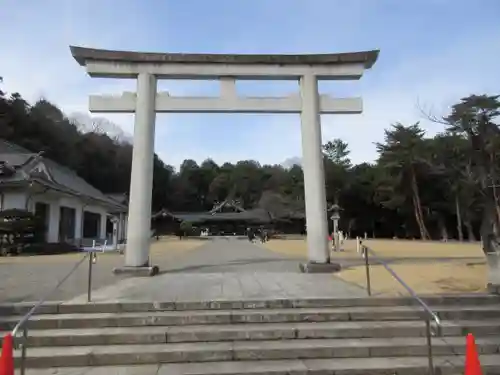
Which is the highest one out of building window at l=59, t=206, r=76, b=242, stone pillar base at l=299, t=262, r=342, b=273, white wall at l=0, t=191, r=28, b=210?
white wall at l=0, t=191, r=28, b=210

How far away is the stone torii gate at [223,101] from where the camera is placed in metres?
10.3

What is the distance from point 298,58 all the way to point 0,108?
4176cm

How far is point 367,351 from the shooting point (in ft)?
16.3

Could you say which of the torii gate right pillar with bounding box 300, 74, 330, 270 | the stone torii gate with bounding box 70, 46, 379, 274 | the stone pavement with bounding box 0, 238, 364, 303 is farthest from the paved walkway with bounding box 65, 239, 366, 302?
the stone torii gate with bounding box 70, 46, 379, 274

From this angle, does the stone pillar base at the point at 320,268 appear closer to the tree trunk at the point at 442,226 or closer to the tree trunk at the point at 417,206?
the tree trunk at the point at 417,206

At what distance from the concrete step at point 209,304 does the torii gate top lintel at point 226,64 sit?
21.6 ft

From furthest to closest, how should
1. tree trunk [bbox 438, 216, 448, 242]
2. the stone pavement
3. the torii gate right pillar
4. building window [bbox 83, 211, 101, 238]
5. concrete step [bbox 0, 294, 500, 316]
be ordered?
1. tree trunk [bbox 438, 216, 448, 242]
2. building window [bbox 83, 211, 101, 238]
3. the torii gate right pillar
4. the stone pavement
5. concrete step [bbox 0, 294, 500, 316]

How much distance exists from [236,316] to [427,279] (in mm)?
5304

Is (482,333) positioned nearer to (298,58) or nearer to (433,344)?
(433,344)

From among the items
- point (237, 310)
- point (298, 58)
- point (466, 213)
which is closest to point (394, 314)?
point (237, 310)

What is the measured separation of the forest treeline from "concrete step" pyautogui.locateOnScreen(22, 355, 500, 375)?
2493 centimetres

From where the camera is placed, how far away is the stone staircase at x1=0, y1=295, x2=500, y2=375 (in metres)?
4.73

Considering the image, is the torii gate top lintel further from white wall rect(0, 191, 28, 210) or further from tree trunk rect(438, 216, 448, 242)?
tree trunk rect(438, 216, 448, 242)

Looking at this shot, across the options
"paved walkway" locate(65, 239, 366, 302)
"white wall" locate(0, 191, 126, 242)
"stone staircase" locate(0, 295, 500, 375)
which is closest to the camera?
"stone staircase" locate(0, 295, 500, 375)
